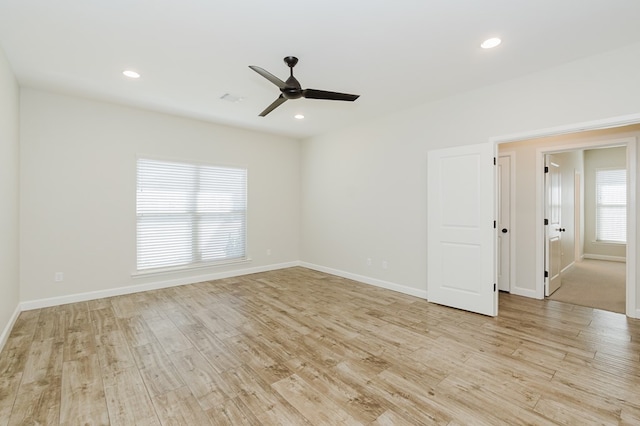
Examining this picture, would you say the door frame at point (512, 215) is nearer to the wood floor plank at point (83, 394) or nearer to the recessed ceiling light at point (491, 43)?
the recessed ceiling light at point (491, 43)

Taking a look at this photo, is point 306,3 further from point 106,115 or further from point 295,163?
point 295,163

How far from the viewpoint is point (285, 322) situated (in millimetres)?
3418

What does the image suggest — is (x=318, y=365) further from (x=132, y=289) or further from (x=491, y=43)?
(x=132, y=289)

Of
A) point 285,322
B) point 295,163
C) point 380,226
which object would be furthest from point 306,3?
point 295,163

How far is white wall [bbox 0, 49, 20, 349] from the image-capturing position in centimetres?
284

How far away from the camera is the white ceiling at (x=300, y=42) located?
2.23m

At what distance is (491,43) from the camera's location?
2684 mm

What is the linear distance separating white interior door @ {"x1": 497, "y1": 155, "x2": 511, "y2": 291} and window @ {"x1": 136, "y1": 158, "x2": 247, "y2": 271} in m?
4.55

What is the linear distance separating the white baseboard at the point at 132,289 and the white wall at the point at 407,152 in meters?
1.42

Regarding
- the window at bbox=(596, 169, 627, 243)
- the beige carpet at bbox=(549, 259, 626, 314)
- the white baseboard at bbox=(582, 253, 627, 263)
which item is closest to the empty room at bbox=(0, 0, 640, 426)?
the beige carpet at bbox=(549, 259, 626, 314)

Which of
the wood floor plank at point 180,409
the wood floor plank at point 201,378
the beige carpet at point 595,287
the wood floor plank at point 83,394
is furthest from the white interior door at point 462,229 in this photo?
the wood floor plank at point 83,394

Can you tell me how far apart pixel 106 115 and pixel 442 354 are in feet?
17.5

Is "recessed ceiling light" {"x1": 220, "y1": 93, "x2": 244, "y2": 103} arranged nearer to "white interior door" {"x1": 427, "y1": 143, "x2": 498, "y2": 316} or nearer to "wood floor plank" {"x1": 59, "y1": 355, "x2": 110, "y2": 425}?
"white interior door" {"x1": 427, "y1": 143, "x2": 498, "y2": 316}

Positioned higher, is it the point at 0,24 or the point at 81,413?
the point at 0,24
